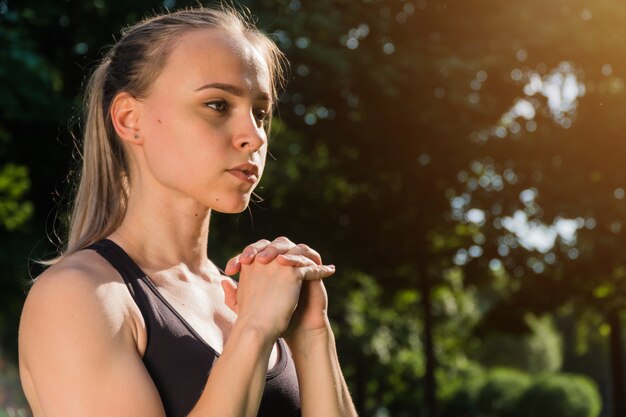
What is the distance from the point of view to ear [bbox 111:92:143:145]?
251cm

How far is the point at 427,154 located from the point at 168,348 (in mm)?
14931

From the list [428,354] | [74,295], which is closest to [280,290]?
[74,295]

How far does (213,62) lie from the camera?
242cm

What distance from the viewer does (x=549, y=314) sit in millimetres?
18625

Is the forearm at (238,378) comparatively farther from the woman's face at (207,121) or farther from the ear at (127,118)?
the ear at (127,118)

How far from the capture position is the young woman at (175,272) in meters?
2.08

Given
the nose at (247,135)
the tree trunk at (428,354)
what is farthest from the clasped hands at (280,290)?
the tree trunk at (428,354)

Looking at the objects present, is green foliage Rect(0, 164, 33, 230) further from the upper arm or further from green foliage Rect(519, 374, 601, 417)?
green foliage Rect(519, 374, 601, 417)

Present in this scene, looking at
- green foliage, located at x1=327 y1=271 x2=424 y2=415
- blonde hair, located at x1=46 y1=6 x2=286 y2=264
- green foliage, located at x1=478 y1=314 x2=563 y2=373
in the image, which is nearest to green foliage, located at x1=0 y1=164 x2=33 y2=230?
green foliage, located at x1=327 y1=271 x2=424 y2=415

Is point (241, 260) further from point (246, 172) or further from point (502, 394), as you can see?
point (502, 394)

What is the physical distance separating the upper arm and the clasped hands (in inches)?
12.4

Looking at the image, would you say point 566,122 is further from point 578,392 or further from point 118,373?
point 578,392

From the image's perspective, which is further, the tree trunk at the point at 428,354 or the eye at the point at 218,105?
the tree trunk at the point at 428,354

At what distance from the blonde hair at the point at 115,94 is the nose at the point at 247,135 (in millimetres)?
243
